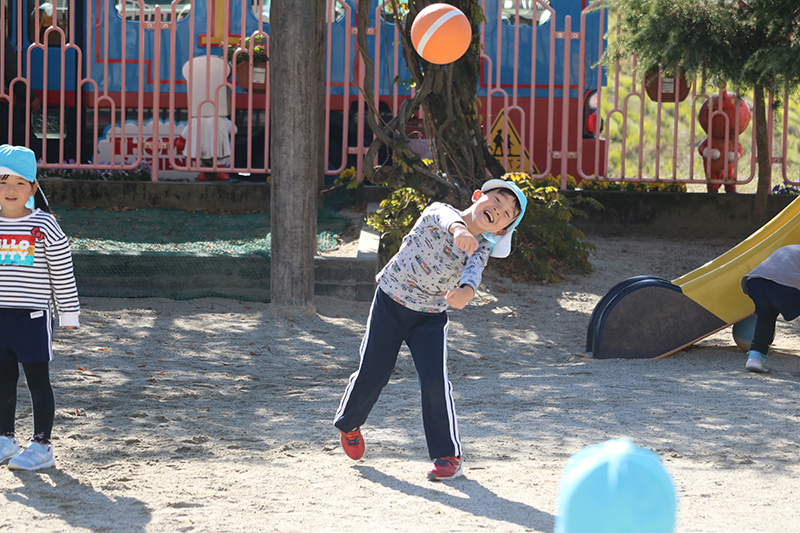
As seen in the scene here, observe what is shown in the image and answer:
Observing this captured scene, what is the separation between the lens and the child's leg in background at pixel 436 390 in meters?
3.52

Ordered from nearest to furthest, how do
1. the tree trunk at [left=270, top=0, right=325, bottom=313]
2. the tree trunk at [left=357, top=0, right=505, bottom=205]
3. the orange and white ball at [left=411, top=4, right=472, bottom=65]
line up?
1. the orange and white ball at [left=411, top=4, right=472, bottom=65]
2. the tree trunk at [left=270, top=0, right=325, bottom=313]
3. the tree trunk at [left=357, top=0, right=505, bottom=205]

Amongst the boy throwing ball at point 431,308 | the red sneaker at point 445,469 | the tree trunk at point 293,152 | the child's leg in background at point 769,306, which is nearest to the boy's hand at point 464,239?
the boy throwing ball at point 431,308

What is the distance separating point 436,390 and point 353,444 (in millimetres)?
464

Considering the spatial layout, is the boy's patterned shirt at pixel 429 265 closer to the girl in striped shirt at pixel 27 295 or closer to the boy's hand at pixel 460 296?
the boy's hand at pixel 460 296

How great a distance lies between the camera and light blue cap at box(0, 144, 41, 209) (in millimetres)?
3537

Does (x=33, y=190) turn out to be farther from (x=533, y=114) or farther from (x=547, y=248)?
(x=533, y=114)

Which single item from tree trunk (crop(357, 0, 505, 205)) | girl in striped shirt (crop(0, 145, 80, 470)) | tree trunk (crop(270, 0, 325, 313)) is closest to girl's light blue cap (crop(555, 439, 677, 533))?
girl in striped shirt (crop(0, 145, 80, 470))

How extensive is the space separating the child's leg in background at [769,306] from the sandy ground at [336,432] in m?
0.22

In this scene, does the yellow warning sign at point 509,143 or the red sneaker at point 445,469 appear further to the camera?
the yellow warning sign at point 509,143

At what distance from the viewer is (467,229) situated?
331cm

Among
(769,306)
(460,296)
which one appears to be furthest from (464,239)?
(769,306)

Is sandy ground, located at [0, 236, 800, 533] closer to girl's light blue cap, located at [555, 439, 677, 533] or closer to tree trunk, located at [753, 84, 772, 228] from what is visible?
girl's light blue cap, located at [555, 439, 677, 533]

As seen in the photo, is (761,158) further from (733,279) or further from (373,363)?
(373,363)

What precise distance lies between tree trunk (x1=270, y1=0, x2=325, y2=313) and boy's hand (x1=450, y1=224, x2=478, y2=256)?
13.3 ft
